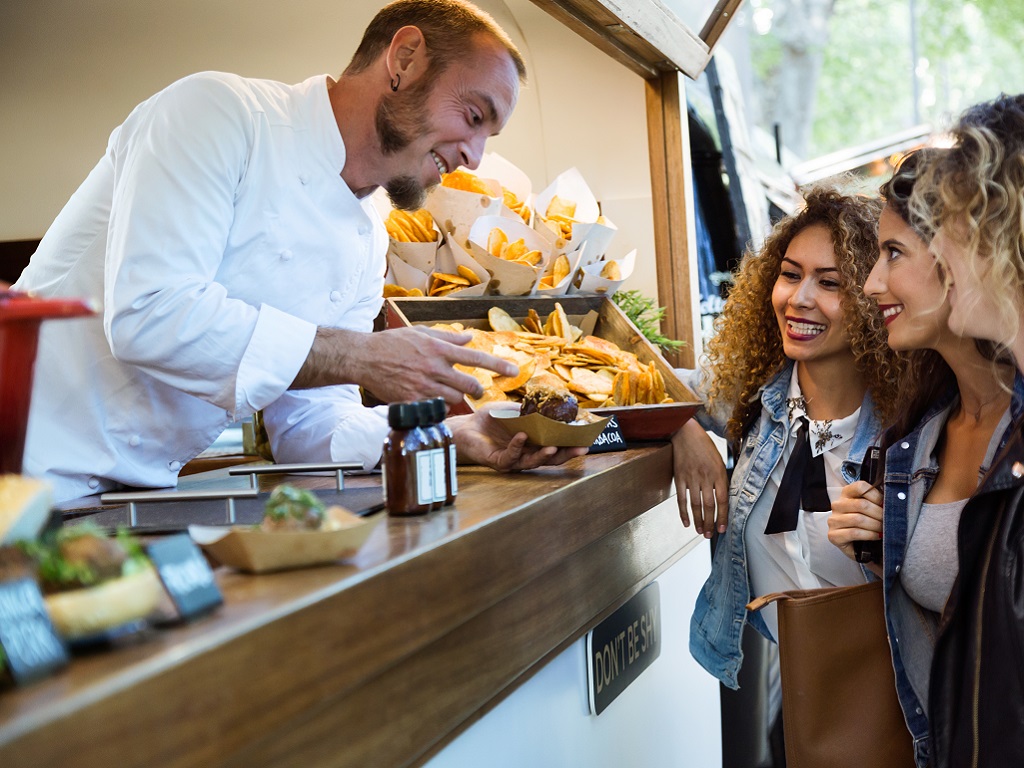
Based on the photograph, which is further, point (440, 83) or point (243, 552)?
point (440, 83)

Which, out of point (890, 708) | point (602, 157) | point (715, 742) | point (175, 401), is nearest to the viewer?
point (890, 708)

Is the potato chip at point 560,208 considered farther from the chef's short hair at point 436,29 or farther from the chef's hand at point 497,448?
the chef's hand at point 497,448

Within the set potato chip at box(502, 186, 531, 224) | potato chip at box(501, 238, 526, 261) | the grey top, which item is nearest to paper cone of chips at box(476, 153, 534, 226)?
potato chip at box(502, 186, 531, 224)

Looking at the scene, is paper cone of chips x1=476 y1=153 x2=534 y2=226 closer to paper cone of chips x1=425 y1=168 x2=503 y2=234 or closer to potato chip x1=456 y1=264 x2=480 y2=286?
paper cone of chips x1=425 y1=168 x2=503 y2=234

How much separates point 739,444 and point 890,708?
901 mm

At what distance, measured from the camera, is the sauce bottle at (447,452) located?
1418mm

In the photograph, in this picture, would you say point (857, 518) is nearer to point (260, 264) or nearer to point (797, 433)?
point (797, 433)

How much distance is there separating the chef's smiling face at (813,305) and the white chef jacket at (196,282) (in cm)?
102

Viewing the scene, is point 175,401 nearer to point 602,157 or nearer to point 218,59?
point 602,157

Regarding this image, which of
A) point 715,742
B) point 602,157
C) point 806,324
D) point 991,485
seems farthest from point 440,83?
point 715,742

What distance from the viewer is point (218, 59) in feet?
14.8

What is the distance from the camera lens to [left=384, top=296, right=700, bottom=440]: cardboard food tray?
232 cm

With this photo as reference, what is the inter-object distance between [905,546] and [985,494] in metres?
0.26


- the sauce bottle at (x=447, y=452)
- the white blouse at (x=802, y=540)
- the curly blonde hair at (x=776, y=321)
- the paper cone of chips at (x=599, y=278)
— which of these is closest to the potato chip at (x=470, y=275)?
the paper cone of chips at (x=599, y=278)
